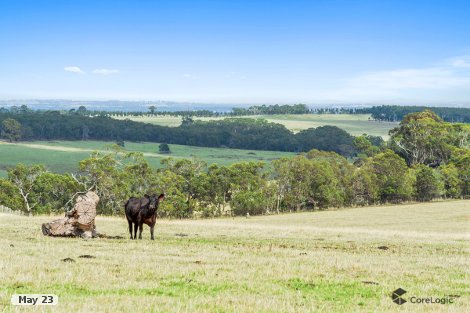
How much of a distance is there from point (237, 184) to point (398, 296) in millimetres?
94122

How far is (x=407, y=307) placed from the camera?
12.9m

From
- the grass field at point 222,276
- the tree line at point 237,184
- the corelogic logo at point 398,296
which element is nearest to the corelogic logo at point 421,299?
the corelogic logo at point 398,296

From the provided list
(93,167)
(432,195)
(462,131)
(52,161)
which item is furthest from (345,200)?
(52,161)

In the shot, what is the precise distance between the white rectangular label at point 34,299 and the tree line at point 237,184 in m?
84.8

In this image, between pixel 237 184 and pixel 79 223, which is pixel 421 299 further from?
pixel 237 184

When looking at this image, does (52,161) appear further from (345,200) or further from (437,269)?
(437,269)

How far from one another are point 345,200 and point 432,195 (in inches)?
917

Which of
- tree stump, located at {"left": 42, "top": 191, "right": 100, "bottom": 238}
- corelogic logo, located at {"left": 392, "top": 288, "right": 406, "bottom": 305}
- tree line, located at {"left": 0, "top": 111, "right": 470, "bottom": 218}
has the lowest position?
tree line, located at {"left": 0, "top": 111, "right": 470, "bottom": 218}

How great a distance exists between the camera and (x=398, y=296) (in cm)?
1409

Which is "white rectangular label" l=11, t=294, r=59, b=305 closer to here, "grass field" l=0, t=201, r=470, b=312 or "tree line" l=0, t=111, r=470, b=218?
"grass field" l=0, t=201, r=470, b=312

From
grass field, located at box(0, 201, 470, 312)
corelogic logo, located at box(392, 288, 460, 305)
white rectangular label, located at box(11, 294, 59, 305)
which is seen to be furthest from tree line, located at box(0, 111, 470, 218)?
white rectangular label, located at box(11, 294, 59, 305)

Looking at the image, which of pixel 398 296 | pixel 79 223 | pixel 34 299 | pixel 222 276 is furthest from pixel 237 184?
pixel 34 299

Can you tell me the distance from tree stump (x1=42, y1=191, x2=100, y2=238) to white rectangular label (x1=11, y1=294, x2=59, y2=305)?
14.4 m

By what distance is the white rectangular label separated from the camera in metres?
11.8
